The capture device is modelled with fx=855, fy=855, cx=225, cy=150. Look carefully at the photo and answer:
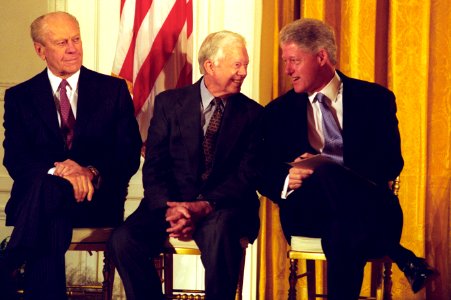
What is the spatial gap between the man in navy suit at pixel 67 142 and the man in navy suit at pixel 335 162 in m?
0.69

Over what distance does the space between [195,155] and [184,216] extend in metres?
0.34

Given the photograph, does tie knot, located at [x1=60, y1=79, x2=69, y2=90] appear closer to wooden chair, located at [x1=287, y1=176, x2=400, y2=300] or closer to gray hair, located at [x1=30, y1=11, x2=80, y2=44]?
gray hair, located at [x1=30, y1=11, x2=80, y2=44]

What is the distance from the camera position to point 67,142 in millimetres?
4020

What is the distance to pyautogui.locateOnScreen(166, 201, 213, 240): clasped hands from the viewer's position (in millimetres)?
3627

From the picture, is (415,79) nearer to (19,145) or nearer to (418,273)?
(418,273)

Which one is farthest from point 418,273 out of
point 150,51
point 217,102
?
point 150,51

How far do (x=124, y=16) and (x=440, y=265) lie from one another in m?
2.18

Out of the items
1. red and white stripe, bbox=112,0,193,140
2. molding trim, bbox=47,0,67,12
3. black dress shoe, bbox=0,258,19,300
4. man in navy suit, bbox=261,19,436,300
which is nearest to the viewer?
man in navy suit, bbox=261,19,436,300

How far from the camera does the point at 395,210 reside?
11.8ft

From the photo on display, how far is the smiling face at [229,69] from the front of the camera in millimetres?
3869

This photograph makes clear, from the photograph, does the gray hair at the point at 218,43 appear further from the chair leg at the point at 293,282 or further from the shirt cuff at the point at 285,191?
the chair leg at the point at 293,282

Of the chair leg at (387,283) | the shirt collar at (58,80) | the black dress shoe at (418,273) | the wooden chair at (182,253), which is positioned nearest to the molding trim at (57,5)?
the shirt collar at (58,80)

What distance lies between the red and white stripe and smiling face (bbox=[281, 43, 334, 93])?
918 millimetres

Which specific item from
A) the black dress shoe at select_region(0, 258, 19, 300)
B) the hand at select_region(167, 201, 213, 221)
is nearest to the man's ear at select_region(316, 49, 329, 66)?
the hand at select_region(167, 201, 213, 221)
